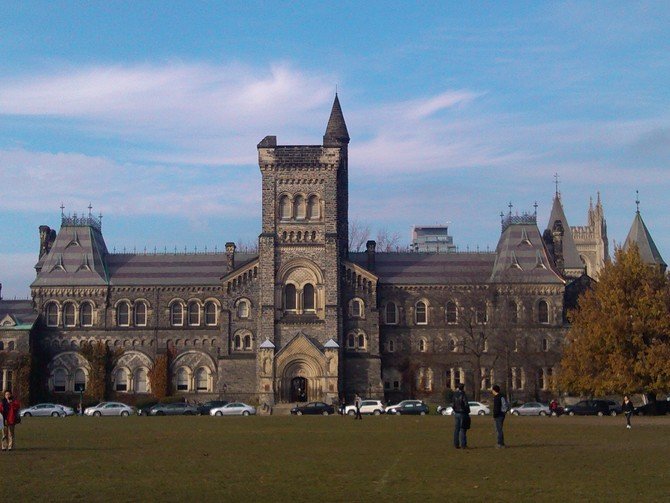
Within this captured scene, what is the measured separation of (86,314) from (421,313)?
28371 millimetres

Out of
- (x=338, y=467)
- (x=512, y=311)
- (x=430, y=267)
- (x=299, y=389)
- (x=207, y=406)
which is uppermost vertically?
(x=430, y=267)

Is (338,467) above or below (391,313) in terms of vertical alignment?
below

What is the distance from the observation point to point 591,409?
7281cm

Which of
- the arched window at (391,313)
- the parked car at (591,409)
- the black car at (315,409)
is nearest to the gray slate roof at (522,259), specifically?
the arched window at (391,313)

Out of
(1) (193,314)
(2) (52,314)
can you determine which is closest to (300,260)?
(1) (193,314)

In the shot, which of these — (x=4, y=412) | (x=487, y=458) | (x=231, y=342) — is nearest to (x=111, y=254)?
(x=231, y=342)

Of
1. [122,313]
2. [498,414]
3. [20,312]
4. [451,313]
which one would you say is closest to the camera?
[498,414]

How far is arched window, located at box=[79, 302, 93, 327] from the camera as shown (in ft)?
299

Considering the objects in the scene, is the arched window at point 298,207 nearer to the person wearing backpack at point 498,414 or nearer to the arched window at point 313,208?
the arched window at point 313,208

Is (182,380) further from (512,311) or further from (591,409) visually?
(591,409)

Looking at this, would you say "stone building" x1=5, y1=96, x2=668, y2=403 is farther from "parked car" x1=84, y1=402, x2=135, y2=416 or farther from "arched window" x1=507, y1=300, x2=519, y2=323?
"parked car" x1=84, y1=402, x2=135, y2=416

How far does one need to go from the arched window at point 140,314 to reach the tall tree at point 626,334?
A: 1507 inches

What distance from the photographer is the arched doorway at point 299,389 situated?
281 ft

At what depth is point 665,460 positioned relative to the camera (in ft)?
92.4
